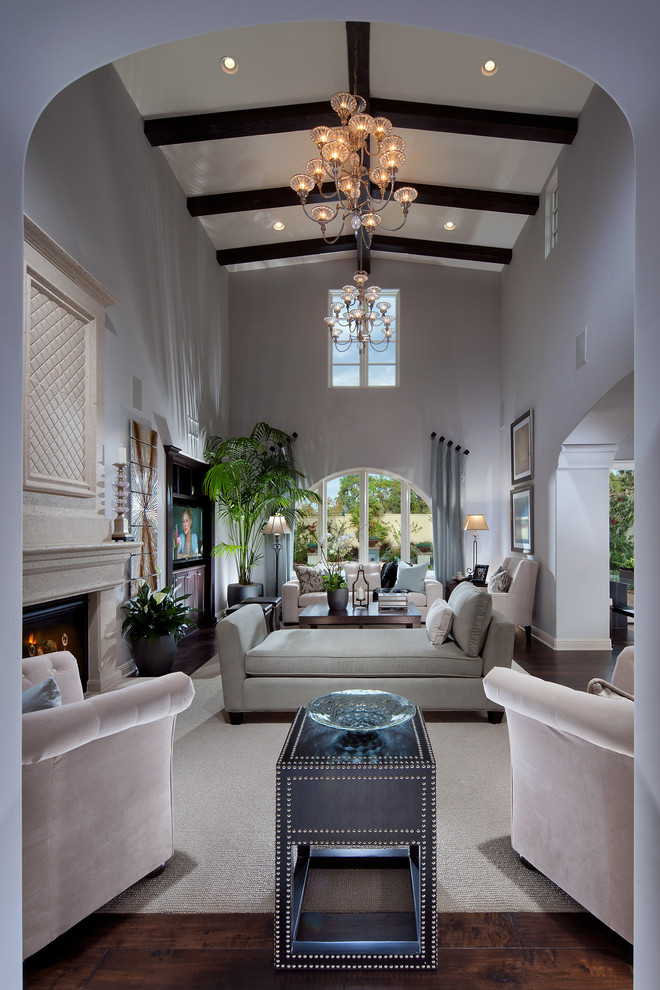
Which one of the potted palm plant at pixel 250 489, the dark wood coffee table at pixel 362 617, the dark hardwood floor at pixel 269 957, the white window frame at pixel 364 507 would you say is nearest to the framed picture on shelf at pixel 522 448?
the white window frame at pixel 364 507

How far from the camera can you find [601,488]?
547cm

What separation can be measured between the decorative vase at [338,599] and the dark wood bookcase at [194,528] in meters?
Answer: 1.49

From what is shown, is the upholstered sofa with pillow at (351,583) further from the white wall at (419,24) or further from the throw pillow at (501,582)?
the white wall at (419,24)

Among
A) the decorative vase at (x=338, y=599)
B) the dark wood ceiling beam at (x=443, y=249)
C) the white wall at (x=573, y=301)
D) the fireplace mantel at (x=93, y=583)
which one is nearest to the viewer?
the fireplace mantel at (x=93, y=583)

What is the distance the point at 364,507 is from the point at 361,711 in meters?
6.34

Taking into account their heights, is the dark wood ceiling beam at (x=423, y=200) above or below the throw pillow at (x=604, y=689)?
above

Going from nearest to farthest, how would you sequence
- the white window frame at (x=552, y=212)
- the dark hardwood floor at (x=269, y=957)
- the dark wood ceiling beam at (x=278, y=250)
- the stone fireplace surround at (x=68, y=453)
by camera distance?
the dark hardwood floor at (x=269, y=957) → the stone fireplace surround at (x=68, y=453) → the white window frame at (x=552, y=212) → the dark wood ceiling beam at (x=278, y=250)

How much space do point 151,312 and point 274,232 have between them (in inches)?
112

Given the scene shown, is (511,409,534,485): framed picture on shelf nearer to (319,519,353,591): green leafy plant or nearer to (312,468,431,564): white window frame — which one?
(312,468,431,564): white window frame

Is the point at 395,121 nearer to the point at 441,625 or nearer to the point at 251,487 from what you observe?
the point at 251,487

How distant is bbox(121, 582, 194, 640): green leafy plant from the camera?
4453mm

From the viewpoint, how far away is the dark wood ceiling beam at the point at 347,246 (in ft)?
24.6

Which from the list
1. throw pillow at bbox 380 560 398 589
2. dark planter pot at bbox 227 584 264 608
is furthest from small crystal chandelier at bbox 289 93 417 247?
dark planter pot at bbox 227 584 264 608

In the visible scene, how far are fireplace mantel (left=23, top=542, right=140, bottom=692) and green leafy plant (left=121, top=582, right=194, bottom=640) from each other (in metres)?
0.17
